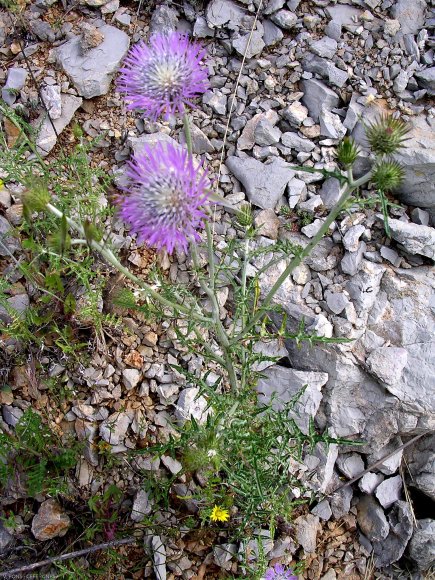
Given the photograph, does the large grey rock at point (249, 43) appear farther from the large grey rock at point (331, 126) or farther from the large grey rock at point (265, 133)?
the large grey rock at point (331, 126)

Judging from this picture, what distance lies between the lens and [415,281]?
4.29 meters

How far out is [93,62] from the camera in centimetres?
483

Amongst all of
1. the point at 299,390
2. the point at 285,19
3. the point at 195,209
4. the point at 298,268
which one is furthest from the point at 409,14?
the point at 195,209

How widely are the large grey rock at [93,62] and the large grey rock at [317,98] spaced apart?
5.25 feet

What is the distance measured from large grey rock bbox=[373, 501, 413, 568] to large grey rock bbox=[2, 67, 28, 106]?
14.4ft

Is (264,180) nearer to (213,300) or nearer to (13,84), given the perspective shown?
(213,300)

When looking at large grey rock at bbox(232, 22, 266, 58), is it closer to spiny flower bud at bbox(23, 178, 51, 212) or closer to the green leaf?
the green leaf

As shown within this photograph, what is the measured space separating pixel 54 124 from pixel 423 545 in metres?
4.26

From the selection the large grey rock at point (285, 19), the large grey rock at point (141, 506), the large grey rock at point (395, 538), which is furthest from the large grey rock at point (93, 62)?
the large grey rock at point (395, 538)

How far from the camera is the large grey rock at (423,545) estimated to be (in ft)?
13.0

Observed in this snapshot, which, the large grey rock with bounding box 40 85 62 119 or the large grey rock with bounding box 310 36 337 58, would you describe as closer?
the large grey rock with bounding box 40 85 62 119

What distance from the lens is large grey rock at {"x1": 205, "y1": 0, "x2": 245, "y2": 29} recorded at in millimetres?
4953

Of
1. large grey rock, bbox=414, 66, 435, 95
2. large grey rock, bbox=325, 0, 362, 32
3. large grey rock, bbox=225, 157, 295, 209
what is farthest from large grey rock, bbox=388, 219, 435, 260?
large grey rock, bbox=325, 0, 362, 32

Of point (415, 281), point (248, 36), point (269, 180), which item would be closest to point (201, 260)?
point (269, 180)
